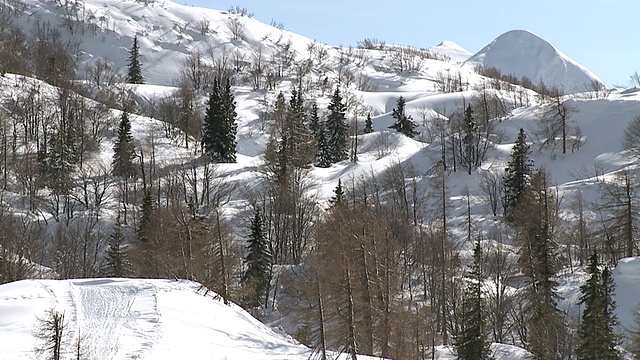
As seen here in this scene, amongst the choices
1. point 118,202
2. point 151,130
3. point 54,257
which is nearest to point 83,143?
point 151,130

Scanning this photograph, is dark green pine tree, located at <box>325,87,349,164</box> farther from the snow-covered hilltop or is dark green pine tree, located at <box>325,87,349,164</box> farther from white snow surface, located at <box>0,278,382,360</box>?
white snow surface, located at <box>0,278,382,360</box>

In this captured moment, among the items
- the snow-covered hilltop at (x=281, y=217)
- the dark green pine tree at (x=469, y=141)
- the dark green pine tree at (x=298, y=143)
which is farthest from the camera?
the dark green pine tree at (x=469, y=141)

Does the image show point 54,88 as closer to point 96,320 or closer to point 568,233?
point 96,320

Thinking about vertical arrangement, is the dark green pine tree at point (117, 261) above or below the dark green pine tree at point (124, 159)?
below

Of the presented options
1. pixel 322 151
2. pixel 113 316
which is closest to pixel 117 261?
pixel 113 316

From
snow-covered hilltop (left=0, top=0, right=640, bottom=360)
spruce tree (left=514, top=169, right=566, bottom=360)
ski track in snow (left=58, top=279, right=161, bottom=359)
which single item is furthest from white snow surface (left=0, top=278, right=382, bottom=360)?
spruce tree (left=514, top=169, right=566, bottom=360)

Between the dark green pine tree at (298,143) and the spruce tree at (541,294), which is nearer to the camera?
the spruce tree at (541,294)

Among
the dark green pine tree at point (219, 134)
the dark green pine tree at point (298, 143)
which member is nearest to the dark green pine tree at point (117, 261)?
the dark green pine tree at point (298, 143)

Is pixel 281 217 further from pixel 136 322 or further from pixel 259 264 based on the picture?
pixel 136 322

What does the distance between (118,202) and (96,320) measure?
34.1 metres

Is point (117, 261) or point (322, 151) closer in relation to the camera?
point (117, 261)

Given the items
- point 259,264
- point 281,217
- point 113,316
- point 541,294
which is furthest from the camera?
point 281,217

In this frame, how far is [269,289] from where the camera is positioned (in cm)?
4347

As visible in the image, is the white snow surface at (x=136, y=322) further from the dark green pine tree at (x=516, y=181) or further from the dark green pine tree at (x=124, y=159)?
the dark green pine tree at (x=516, y=181)
